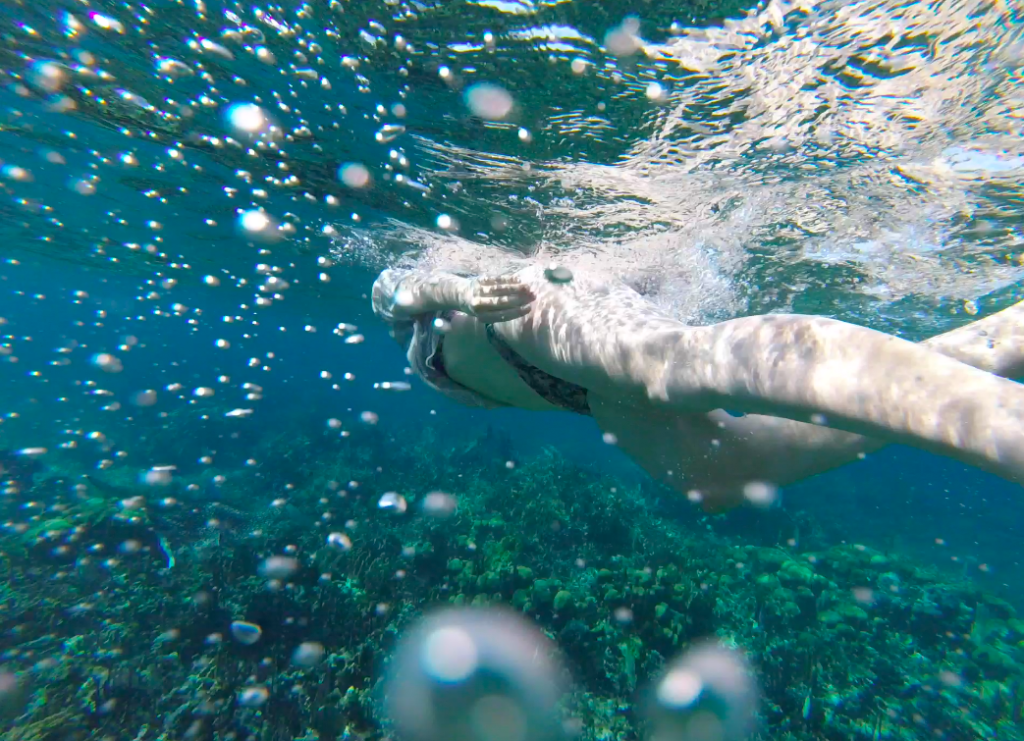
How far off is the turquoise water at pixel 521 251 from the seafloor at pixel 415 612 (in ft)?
0.17

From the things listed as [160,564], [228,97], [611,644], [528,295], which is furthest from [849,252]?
[160,564]

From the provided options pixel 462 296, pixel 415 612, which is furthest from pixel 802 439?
pixel 415 612

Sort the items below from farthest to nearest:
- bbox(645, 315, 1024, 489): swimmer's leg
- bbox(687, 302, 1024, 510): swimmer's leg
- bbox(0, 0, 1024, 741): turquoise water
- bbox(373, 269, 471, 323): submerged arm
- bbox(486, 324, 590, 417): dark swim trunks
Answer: bbox(0, 0, 1024, 741): turquoise water → bbox(486, 324, 590, 417): dark swim trunks → bbox(373, 269, 471, 323): submerged arm → bbox(687, 302, 1024, 510): swimmer's leg → bbox(645, 315, 1024, 489): swimmer's leg

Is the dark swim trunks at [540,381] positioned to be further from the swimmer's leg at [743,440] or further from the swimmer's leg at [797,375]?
the swimmer's leg at [797,375]

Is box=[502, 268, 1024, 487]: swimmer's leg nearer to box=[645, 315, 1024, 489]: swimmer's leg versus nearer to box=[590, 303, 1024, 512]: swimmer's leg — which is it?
box=[645, 315, 1024, 489]: swimmer's leg

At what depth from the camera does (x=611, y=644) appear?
6.96 m

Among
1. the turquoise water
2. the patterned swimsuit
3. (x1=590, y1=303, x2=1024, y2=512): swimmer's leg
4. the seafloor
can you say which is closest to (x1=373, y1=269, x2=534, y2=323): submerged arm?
the patterned swimsuit

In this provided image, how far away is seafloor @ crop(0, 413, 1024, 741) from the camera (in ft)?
19.5

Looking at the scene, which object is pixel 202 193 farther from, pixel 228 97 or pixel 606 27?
pixel 606 27

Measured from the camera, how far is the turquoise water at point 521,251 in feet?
18.8

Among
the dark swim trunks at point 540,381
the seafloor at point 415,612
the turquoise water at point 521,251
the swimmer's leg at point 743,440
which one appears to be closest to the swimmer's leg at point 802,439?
the swimmer's leg at point 743,440

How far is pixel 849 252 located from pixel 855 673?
8595 millimetres

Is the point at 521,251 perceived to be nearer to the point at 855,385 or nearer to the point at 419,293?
the point at 419,293

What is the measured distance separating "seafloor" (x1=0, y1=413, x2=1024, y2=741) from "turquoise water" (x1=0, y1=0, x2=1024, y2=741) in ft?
0.17
